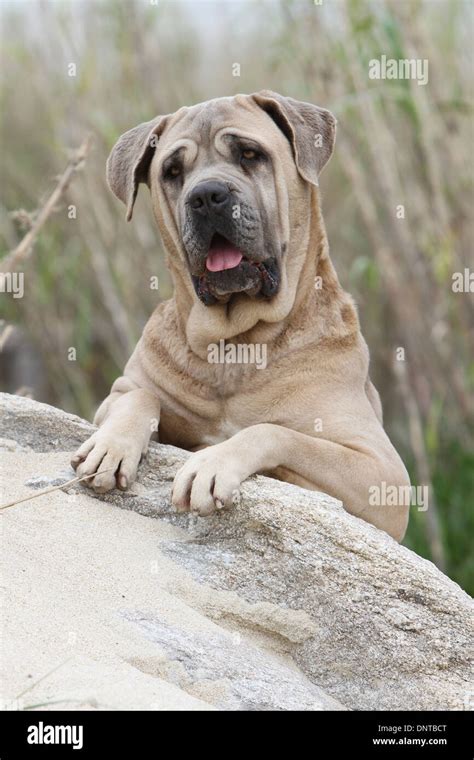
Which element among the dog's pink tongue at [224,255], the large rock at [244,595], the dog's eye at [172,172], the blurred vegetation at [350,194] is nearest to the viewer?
the large rock at [244,595]

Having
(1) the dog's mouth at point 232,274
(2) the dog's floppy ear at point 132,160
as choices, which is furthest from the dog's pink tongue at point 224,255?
(2) the dog's floppy ear at point 132,160

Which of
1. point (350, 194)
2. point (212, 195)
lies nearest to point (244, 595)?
point (212, 195)

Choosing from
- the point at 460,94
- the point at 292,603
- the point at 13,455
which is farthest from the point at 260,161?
the point at 460,94

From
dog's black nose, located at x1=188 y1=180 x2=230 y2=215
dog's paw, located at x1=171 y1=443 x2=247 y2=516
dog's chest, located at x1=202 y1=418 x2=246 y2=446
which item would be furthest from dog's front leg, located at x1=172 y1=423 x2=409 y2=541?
dog's black nose, located at x1=188 y1=180 x2=230 y2=215

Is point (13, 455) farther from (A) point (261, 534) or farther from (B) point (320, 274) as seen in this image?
(B) point (320, 274)

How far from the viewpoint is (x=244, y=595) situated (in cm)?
328

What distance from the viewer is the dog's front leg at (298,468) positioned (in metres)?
3.35

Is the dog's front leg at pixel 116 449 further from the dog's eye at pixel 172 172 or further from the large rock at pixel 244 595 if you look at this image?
the dog's eye at pixel 172 172

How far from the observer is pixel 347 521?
3.40 m

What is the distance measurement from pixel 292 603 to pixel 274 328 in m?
1.20

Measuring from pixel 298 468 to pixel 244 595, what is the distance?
0.63m

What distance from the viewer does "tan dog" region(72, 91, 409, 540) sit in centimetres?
385

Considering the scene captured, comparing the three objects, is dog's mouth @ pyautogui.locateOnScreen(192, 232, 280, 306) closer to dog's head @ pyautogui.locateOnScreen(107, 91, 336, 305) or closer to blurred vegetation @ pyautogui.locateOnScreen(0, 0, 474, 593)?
dog's head @ pyautogui.locateOnScreen(107, 91, 336, 305)
